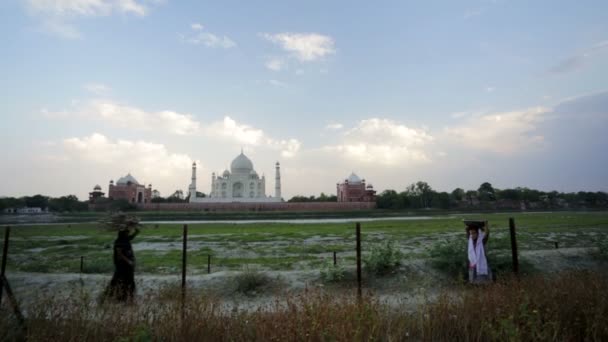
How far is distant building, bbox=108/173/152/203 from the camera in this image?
7606 centimetres

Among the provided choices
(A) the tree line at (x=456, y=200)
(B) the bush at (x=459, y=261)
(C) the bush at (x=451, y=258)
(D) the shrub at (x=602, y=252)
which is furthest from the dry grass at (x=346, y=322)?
(A) the tree line at (x=456, y=200)

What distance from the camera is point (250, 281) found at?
7.84m

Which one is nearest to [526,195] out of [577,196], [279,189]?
[577,196]

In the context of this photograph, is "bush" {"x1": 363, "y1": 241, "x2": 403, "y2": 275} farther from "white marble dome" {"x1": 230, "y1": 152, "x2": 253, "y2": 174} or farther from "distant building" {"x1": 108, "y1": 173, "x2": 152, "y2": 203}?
"white marble dome" {"x1": 230, "y1": 152, "x2": 253, "y2": 174}

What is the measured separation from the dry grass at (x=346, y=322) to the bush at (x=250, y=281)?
3361mm

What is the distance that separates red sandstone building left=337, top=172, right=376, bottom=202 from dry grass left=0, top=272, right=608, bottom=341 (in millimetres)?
75925

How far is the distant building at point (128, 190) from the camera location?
76062mm

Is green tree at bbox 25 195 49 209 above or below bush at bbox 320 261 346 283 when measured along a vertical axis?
above

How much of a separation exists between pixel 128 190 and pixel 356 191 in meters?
53.6

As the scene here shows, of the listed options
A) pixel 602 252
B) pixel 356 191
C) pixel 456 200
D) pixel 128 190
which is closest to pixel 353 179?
pixel 356 191

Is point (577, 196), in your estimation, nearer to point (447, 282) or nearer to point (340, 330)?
point (447, 282)

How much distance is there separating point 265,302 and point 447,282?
431cm

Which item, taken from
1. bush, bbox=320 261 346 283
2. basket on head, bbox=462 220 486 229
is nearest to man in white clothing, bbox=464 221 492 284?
basket on head, bbox=462 220 486 229

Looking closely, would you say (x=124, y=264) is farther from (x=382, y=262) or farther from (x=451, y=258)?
(x=451, y=258)
